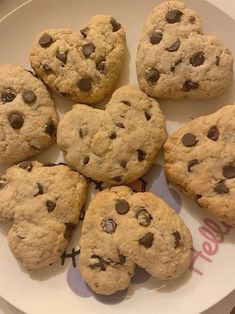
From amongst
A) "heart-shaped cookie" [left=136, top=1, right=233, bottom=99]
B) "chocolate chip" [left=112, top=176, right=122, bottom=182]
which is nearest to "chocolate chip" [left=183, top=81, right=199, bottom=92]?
"heart-shaped cookie" [left=136, top=1, right=233, bottom=99]

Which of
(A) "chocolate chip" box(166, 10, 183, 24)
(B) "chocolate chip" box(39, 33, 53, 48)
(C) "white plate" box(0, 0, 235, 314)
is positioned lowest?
(C) "white plate" box(0, 0, 235, 314)

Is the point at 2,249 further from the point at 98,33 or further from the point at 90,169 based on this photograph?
the point at 98,33

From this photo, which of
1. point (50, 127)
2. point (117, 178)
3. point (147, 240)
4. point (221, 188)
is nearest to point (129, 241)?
point (147, 240)

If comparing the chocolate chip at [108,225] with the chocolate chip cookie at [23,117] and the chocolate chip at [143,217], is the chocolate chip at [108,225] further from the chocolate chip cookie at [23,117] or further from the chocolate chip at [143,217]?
the chocolate chip cookie at [23,117]

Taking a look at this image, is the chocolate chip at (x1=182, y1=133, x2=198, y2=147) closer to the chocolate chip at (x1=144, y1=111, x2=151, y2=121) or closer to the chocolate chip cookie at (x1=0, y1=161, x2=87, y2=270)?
the chocolate chip at (x1=144, y1=111, x2=151, y2=121)

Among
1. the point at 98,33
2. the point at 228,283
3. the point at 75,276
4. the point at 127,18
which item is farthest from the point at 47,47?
the point at 228,283
